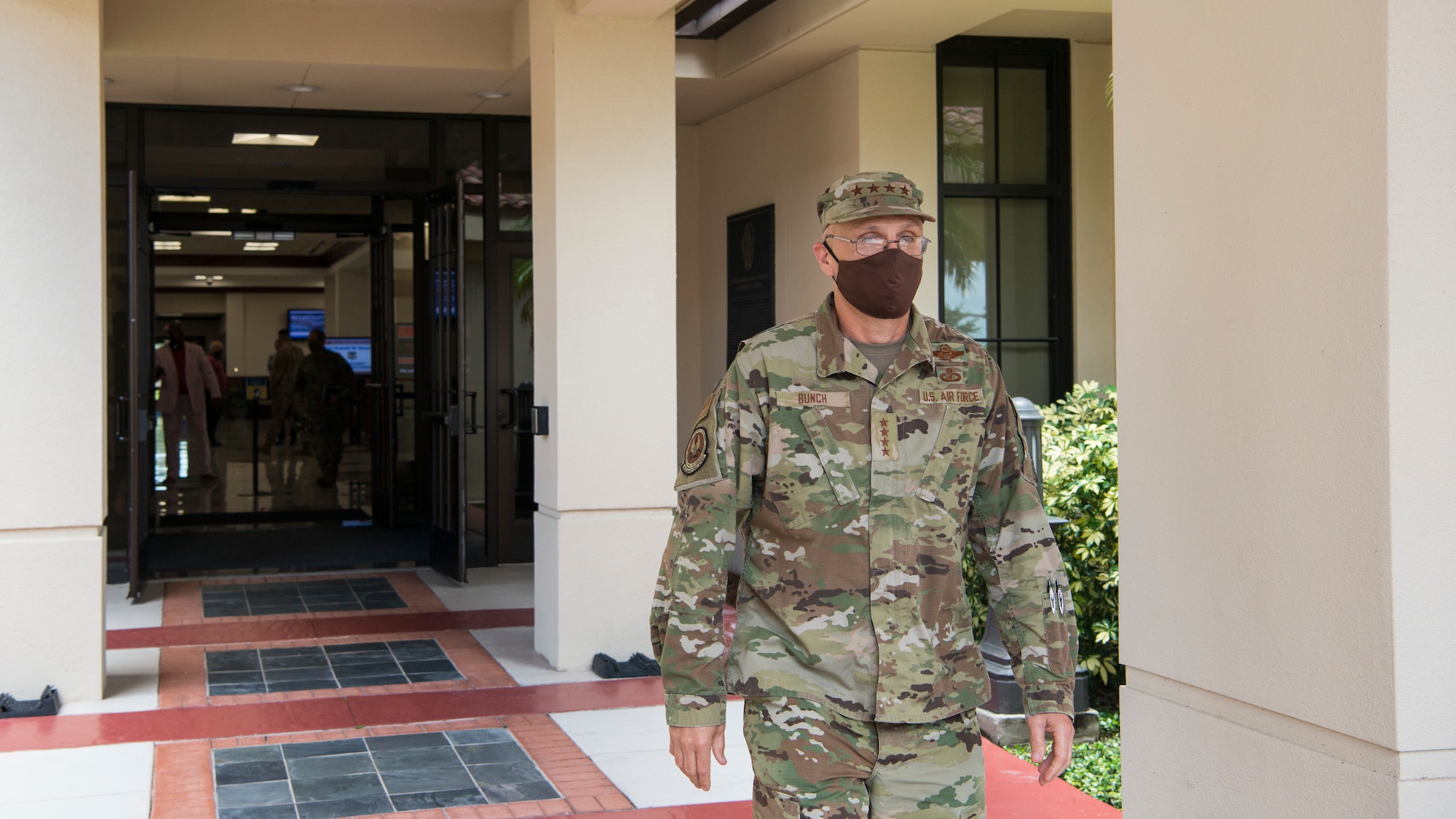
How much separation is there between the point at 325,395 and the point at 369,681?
761 centimetres

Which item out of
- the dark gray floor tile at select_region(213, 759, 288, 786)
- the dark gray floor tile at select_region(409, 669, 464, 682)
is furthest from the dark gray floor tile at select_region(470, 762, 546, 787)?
the dark gray floor tile at select_region(409, 669, 464, 682)

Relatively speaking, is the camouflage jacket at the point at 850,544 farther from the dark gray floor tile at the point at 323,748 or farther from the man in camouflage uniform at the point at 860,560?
the dark gray floor tile at the point at 323,748

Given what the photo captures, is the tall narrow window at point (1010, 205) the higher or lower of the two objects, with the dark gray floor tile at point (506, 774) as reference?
higher

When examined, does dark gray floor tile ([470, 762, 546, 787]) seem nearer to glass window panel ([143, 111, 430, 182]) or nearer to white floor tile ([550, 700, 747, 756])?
white floor tile ([550, 700, 747, 756])

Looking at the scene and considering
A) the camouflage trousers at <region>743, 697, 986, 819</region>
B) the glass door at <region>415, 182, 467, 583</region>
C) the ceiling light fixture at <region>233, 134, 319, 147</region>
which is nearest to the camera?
the camouflage trousers at <region>743, 697, 986, 819</region>

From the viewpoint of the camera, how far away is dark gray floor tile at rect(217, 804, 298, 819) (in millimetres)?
4012

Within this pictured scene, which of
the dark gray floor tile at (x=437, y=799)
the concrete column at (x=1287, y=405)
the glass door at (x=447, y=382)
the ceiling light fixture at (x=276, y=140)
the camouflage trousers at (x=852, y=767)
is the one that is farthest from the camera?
the ceiling light fixture at (x=276, y=140)

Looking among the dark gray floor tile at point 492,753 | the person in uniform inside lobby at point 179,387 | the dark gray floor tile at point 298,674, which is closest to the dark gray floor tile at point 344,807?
the dark gray floor tile at point 492,753

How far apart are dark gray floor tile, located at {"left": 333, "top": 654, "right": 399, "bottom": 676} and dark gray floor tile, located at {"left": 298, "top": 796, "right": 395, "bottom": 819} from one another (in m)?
1.83

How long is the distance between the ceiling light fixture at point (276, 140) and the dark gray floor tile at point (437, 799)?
570 centimetres

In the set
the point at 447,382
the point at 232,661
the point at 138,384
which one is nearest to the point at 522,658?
the point at 232,661

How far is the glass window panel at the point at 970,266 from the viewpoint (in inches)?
294

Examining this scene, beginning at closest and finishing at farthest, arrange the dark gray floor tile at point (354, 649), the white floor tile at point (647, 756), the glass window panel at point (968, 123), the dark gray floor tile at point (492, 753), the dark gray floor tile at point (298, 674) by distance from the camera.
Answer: the white floor tile at point (647, 756) < the dark gray floor tile at point (492, 753) < the dark gray floor tile at point (298, 674) < the dark gray floor tile at point (354, 649) < the glass window panel at point (968, 123)

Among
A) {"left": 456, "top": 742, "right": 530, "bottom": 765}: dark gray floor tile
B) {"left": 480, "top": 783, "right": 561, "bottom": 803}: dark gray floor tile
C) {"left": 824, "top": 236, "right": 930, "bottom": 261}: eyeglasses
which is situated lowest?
{"left": 480, "top": 783, "right": 561, "bottom": 803}: dark gray floor tile
